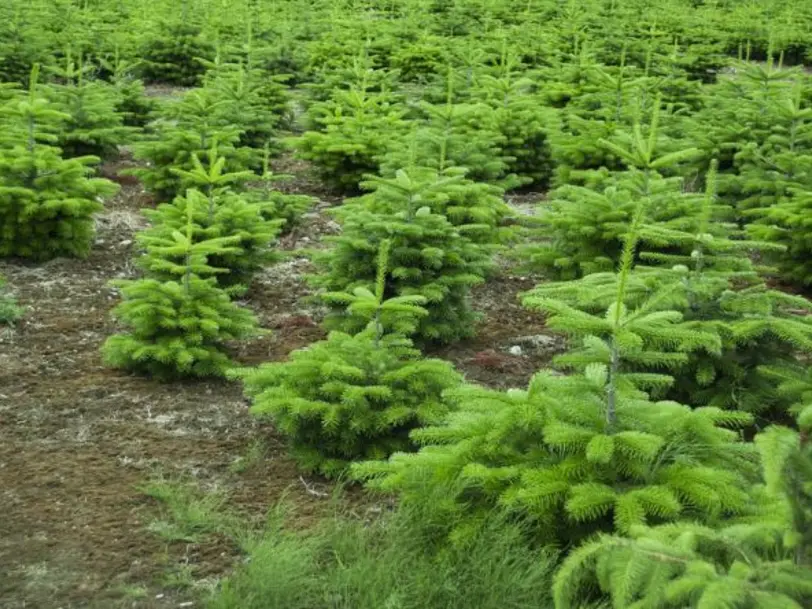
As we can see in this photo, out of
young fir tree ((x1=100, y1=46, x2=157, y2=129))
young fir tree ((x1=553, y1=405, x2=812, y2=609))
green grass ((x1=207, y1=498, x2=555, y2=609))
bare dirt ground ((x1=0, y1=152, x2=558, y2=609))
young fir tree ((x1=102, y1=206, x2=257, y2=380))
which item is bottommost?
bare dirt ground ((x1=0, y1=152, x2=558, y2=609))

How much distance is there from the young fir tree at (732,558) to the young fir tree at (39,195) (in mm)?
5993

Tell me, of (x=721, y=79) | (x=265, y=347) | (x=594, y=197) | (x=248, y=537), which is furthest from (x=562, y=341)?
(x=721, y=79)

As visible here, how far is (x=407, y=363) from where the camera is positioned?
556 cm

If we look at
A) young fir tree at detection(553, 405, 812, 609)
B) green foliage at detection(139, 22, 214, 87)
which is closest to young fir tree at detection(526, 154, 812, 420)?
young fir tree at detection(553, 405, 812, 609)

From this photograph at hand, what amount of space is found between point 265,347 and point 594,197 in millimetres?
2694

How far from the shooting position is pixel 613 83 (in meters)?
10.9

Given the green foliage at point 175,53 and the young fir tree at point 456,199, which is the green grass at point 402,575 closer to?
the young fir tree at point 456,199

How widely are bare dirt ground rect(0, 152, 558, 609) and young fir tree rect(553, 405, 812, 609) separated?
2.03 m

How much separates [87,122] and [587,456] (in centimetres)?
806

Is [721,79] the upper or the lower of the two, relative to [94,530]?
upper

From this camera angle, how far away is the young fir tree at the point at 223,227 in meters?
7.00

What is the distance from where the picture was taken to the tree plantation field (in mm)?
3922

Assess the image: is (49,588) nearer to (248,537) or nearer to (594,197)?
(248,537)

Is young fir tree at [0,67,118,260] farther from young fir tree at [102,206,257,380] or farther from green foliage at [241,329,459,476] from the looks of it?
green foliage at [241,329,459,476]
